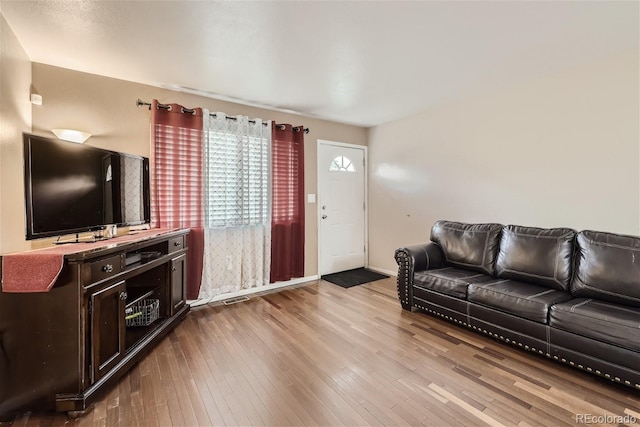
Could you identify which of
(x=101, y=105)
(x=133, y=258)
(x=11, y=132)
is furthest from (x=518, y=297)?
(x=101, y=105)

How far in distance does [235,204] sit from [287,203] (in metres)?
0.74

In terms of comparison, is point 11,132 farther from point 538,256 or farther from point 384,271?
point 384,271

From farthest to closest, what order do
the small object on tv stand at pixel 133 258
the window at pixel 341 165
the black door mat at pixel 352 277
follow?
the window at pixel 341 165 < the black door mat at pixel 352 277 < the small object on tv stand at pixel 133 258

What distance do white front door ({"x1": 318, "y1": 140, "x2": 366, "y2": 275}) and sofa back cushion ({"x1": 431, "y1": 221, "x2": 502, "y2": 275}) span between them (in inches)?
62.7

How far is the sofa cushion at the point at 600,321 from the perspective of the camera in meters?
1.75

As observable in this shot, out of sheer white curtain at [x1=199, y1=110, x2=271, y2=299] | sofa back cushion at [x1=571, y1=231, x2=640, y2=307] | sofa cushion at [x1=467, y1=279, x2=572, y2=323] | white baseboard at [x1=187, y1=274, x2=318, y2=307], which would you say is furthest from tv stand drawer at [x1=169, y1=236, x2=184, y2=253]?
sofa back cushion at [x1=571, y1=231, x2=640, y2=307]

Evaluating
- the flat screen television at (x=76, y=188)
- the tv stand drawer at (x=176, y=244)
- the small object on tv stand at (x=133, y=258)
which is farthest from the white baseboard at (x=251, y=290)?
the flat screen television at (x=76, y=188)

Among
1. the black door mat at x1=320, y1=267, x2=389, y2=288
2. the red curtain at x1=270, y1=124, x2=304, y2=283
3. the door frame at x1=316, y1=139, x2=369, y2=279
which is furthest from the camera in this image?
the door frame at x1=316, y1=139, x2=369, y2=279

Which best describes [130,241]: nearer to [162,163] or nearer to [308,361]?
[162,163]

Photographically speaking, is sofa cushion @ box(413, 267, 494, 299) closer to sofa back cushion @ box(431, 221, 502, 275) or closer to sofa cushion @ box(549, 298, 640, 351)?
sofa back cushion @ box(431, 221, 502, 275)

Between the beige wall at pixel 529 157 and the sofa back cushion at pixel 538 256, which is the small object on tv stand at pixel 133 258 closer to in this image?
the sofa back cushion at pixel 538 256

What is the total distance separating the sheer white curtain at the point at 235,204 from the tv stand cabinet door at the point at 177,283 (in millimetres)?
407

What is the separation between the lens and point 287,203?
3918 millimetres

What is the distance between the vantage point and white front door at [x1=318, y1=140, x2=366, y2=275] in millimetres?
4367
